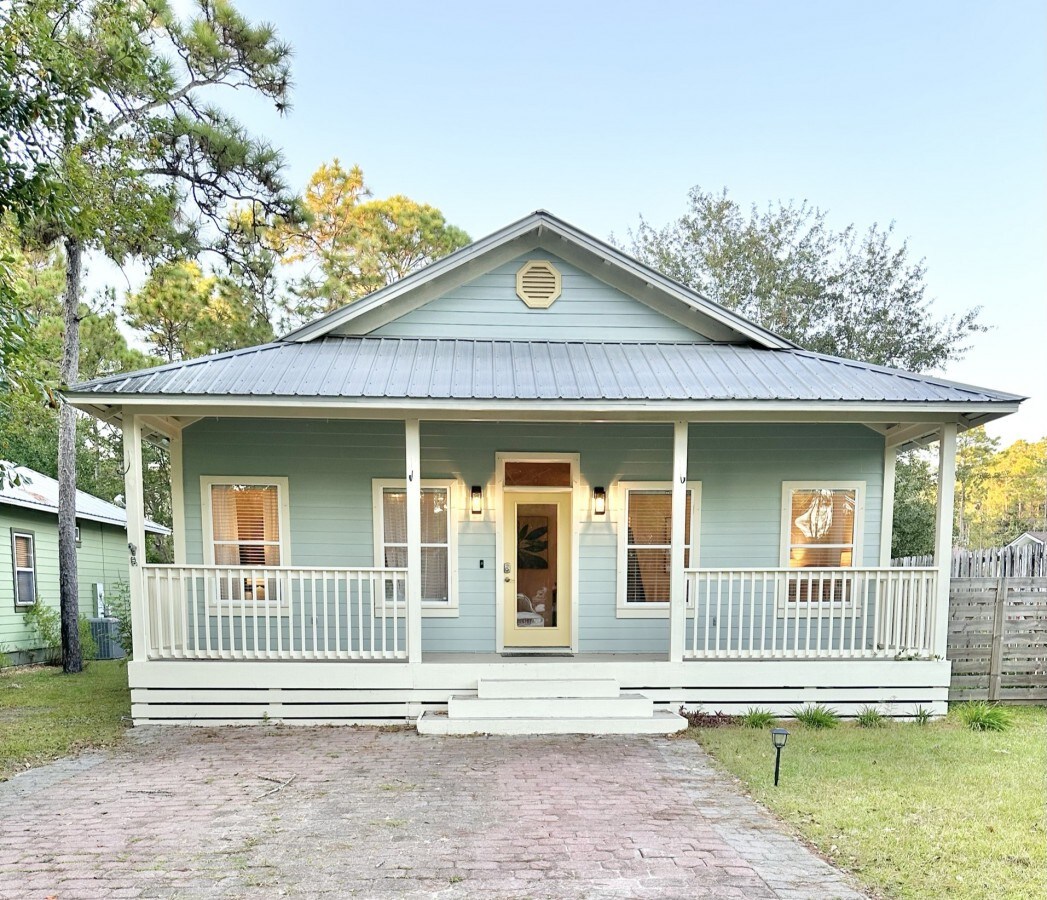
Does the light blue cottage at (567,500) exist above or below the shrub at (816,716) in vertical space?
above

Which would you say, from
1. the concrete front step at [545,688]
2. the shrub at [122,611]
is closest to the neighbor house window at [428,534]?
the concrete front step at [545,688]

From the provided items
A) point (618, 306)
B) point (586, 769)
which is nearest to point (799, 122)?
point (618, 306)

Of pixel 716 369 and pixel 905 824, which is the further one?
pixel 716 369

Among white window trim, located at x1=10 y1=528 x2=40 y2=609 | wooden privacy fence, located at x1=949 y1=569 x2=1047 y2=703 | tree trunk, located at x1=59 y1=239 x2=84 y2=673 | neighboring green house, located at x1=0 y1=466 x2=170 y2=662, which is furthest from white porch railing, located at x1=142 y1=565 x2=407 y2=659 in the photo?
white window trim, located at x1=10 y1=528 x2=40 y2=609

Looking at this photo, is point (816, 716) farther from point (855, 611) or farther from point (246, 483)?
point (246, 483)

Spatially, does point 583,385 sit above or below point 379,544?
above

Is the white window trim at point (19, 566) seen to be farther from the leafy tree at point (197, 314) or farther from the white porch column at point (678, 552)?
the white porch column at point (678, 552)

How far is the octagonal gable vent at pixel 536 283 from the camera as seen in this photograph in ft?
23.7

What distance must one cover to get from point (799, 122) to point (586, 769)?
19023mm

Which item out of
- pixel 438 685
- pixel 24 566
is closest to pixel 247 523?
pixel 438 685

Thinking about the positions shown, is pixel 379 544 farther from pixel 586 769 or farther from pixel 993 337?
pixel 993 337

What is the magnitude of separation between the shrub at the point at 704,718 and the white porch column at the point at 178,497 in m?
6.11

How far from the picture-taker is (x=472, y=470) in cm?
701

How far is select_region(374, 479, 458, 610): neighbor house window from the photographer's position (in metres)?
6.94
